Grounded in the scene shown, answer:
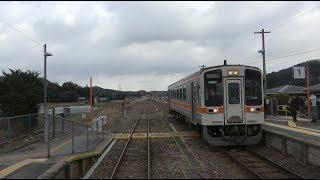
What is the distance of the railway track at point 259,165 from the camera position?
1391cm

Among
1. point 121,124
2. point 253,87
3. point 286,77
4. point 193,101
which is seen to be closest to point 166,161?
point 253,87

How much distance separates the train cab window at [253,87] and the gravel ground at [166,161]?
348 centimetres

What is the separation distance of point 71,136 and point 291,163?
26.3 ft

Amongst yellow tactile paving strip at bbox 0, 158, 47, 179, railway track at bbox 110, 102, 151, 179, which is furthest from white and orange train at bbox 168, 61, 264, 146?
yellow tactile paving strip at bbox 0, 158, 47, 179

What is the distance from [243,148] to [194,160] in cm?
415

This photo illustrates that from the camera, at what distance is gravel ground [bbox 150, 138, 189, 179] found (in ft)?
48.0

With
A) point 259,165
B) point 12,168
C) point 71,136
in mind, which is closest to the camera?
point 12,168

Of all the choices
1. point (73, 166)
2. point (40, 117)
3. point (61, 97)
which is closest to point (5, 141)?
point (40, 117)

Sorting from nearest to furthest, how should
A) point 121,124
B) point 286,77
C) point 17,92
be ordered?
point 17,92 < point 121,124 < point 286,77

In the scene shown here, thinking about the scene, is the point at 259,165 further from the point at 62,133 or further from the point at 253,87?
the point at 62,133

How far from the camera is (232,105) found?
803 inches

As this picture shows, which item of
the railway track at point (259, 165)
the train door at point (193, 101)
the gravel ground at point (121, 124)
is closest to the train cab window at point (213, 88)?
the railway track at point (259, 165)

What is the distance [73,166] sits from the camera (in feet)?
51.3

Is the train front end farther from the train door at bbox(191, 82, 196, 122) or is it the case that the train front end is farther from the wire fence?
the wire fence
